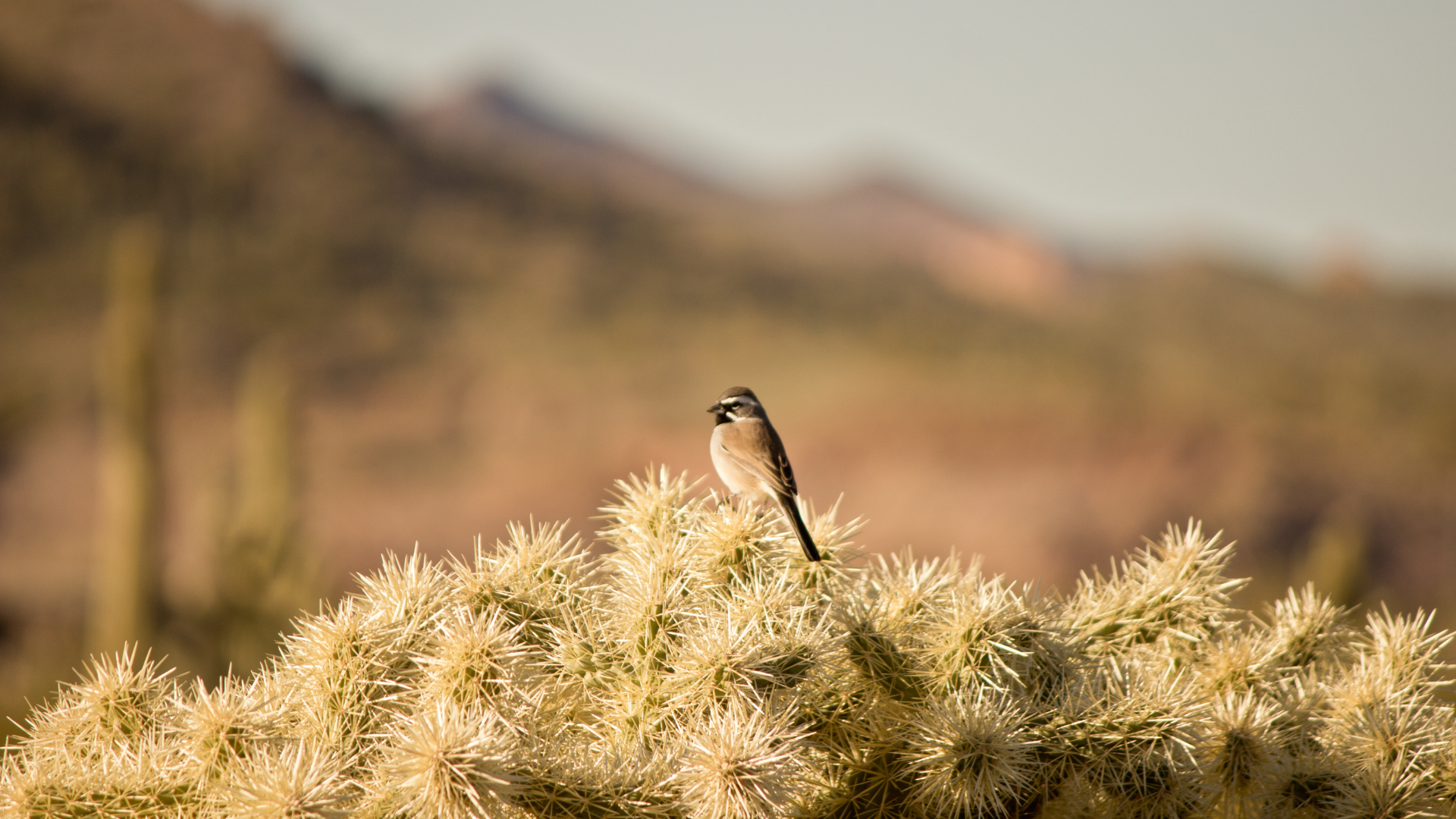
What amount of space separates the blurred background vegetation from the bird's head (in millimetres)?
12663

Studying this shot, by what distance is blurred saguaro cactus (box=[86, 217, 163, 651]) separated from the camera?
13.1m

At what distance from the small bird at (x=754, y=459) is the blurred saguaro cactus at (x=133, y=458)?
39.6ft

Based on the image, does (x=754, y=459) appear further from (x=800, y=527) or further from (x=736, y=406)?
(x=800, y=527)

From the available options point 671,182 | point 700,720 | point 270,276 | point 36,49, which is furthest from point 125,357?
point 671,182

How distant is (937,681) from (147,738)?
2.02 m

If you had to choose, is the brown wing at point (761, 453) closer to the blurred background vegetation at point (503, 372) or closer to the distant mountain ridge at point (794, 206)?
the blurred background vegetation at point (503, 372)

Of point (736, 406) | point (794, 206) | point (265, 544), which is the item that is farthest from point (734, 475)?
point (794, 206)

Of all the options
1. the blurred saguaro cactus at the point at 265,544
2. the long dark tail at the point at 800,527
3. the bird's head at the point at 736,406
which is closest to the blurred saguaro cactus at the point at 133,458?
the blurred saguaro cactus at the point at 265,544

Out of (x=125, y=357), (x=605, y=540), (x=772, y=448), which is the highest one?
(x=125, y=357)

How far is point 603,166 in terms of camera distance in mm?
147750

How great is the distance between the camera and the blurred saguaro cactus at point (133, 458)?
13141mm

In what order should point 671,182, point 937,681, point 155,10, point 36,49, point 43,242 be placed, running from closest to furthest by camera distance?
point 937,681
point 43,242
point 36,49
point 155,10
point 671,182

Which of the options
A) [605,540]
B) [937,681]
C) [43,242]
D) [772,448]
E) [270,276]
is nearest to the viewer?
[937,681]

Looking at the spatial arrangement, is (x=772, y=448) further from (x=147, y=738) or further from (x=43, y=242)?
(x=43, y=242)
